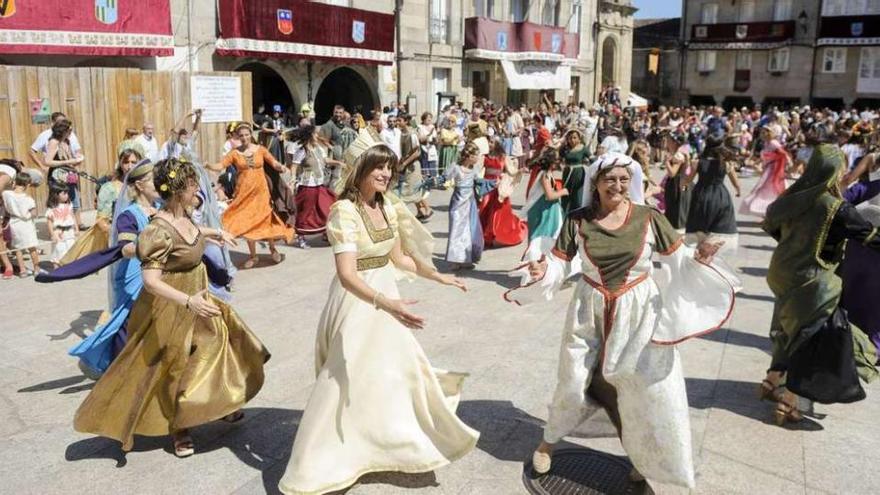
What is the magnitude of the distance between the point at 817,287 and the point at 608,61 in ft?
108

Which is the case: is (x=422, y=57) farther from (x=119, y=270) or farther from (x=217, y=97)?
(x=119, y=270)

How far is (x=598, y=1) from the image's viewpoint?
3228 centimetres

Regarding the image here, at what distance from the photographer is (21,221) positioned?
834 cm

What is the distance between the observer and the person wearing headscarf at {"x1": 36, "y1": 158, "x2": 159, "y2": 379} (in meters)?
4.20

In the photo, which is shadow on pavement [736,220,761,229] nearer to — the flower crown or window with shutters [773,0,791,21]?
the flower crown

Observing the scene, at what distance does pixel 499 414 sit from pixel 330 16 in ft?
52.7

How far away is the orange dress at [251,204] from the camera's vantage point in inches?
343

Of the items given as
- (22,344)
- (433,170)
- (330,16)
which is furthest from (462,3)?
(22,344)

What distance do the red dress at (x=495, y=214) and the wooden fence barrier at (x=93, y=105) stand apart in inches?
265

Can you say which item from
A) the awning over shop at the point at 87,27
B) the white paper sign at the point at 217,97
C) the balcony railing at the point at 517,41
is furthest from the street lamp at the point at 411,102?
the awning over shop at the point at 87,27

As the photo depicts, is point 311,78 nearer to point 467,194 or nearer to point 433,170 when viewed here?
point 433,170

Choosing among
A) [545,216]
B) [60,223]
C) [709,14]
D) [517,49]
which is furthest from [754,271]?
[709,14]

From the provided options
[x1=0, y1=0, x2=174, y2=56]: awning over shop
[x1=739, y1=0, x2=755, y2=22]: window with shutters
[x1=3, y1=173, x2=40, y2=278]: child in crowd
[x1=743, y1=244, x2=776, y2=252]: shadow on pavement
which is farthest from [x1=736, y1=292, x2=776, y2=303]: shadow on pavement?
[x1=739, y1=0, x2=755, y2=22]: window with shutters

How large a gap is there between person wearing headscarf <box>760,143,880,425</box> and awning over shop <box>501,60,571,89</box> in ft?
73.8
